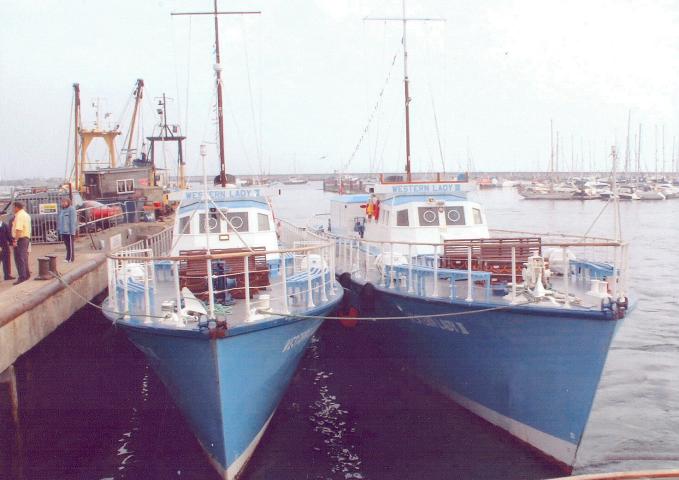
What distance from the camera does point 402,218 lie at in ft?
50.8

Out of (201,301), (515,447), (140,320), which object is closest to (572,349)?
(515,447)

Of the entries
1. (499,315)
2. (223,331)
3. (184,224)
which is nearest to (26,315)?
(223,331)

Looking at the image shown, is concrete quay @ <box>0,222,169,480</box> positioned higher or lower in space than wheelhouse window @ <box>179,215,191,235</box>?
lower

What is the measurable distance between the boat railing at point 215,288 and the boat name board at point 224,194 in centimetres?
220

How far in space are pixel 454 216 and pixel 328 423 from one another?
5.82 m

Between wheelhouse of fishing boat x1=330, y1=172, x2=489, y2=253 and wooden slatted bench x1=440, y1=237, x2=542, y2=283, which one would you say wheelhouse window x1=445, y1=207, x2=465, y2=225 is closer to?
wheelhouse of fishing boat x1=330, y1=172, x2=489, y2=253

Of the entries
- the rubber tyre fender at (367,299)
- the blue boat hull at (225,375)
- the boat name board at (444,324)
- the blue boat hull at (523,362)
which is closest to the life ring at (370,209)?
the rubber tyre fender at (367,299)

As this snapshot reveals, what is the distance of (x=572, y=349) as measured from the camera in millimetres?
10000

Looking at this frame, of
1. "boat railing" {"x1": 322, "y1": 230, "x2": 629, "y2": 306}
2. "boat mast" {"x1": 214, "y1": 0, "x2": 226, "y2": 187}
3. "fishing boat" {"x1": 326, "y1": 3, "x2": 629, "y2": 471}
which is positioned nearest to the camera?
"fishing boat" {"x1": 326, "y1": 3, "x2": 629, "y2": 471}

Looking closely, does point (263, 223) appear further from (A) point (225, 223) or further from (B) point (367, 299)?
(B) point (367, 299)

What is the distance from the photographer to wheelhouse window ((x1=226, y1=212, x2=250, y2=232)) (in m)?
14.5

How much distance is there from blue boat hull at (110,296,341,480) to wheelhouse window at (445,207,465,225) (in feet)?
18.9

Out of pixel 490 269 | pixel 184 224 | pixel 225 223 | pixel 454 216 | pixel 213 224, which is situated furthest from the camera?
pixel 454 216

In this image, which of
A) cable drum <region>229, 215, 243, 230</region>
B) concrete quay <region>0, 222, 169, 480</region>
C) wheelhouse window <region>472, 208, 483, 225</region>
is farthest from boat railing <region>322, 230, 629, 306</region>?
concrete quay <region>0, 222, 169, 480</region>
